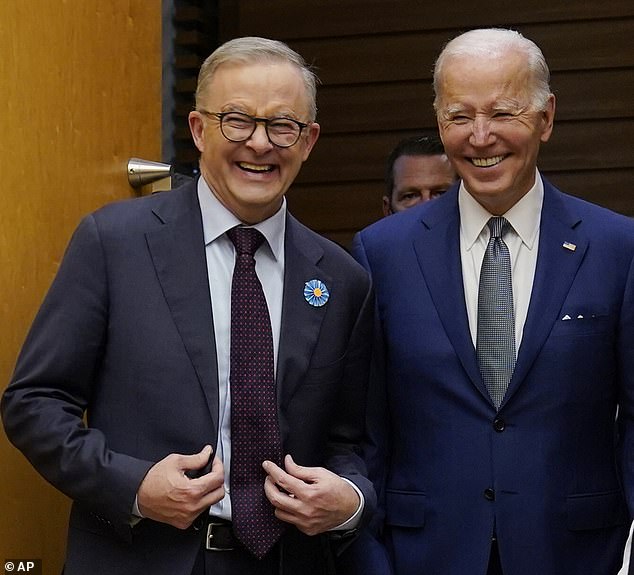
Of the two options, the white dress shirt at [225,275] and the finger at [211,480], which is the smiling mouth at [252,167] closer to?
the white dress shirt at [225,275]

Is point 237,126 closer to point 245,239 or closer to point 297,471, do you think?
point 245,239

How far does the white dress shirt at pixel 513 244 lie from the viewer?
2.39 metres

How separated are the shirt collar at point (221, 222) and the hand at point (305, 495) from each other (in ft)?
1.37

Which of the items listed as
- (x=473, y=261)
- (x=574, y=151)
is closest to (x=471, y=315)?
(x=473, y=261)

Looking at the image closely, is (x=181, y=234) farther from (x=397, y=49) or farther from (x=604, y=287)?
(x=397, y=49)

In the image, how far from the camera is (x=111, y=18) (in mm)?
2535

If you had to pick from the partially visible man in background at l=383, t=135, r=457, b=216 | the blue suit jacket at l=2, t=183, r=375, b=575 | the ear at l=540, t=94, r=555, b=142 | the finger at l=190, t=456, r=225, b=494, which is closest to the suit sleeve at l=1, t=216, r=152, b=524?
the blue suit jacket at l=2, t=183, r=375, b=575

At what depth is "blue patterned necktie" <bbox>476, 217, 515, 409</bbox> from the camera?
7.72 feet

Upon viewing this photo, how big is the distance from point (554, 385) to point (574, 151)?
3110 millimetres

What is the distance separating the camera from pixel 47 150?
228cm

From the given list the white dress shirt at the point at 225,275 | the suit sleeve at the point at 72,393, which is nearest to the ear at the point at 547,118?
the white dress shirt at the point at 225,275

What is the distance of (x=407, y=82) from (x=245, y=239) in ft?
11.0

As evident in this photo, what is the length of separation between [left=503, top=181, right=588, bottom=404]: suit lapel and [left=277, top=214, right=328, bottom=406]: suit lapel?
0.39m

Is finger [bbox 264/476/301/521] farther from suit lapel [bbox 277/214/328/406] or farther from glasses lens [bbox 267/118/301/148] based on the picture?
glasses lens [bbox 267/118/301/148]
